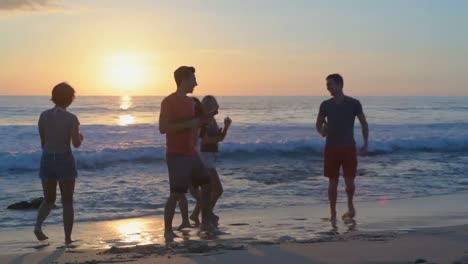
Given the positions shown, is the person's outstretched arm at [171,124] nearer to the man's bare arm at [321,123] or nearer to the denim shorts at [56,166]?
the denim shorts at [56,166]

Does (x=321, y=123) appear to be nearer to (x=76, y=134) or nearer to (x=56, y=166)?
(x=76, y=134)

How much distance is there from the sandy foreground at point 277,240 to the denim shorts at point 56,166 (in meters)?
0.67

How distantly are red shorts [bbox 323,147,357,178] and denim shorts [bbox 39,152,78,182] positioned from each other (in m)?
2.99

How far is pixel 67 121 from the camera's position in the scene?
639cm

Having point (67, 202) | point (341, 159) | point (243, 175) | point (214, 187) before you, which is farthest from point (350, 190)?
point (243, 175)

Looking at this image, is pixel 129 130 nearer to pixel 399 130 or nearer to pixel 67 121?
pixel 399 130

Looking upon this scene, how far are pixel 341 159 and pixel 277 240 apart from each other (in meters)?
1.75

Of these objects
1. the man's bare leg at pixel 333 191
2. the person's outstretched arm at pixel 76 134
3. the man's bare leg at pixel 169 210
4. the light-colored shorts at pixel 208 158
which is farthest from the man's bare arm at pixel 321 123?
the person's outstretched arm at pixel 76 134

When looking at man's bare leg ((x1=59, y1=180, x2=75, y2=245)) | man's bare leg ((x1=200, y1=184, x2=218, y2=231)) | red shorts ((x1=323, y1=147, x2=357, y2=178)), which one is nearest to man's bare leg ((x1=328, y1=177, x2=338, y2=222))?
red shorts ((x1=323, y1=147, x2=357, y2=178))

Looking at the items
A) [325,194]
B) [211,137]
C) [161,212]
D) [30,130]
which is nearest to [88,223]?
[161,212]

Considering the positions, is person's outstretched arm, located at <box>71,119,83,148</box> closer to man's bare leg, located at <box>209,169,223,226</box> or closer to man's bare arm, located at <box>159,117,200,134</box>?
man's bare arm, located at <box>159,117,200,134</box>

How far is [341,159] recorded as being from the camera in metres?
7.80

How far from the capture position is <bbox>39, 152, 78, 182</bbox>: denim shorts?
641 centimetres

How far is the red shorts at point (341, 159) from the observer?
25.5ft
